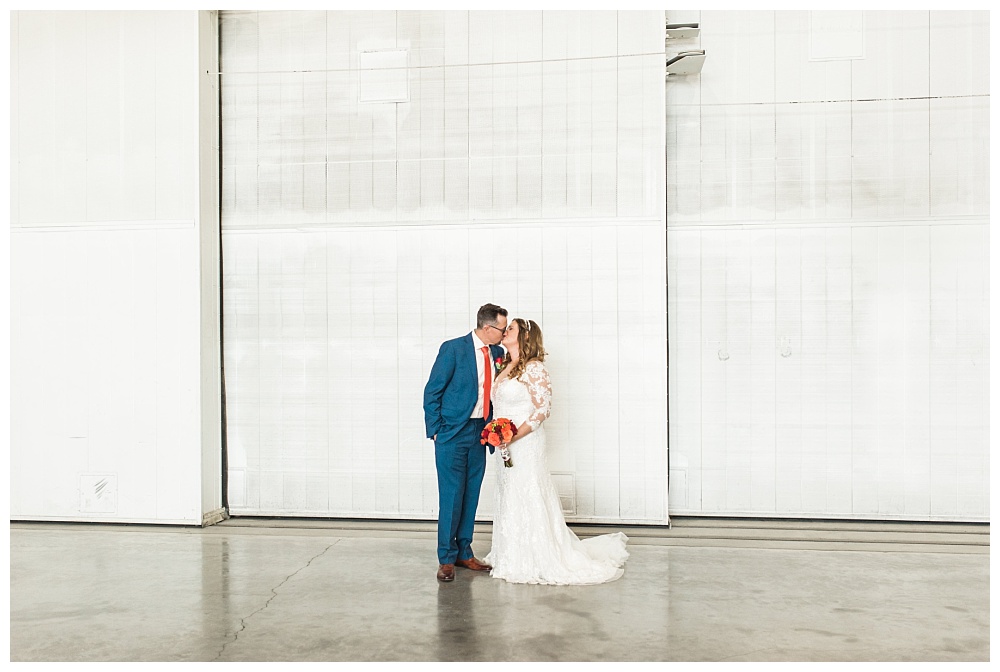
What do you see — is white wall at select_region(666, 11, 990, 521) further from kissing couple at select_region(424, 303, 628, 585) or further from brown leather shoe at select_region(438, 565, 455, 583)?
brown leather shoe at select_region(438, 565, 455, 583)

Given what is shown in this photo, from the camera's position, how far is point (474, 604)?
426 cm

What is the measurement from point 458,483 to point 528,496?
A: 1.48ft

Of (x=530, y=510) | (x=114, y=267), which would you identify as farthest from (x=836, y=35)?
(x=114, y=267)

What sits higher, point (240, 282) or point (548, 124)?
point (548, 124)

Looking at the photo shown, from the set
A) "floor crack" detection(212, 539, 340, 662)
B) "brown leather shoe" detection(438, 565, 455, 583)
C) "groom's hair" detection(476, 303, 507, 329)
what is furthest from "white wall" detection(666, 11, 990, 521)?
"floor crack" detection(212, 539, 340, 662)

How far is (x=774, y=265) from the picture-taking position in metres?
6.35

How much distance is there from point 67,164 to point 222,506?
3.12 meters

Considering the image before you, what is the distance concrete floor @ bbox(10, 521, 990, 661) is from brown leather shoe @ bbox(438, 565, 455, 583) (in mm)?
68

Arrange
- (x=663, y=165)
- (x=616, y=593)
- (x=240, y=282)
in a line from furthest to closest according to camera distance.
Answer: (x=240, y=282) < (x=663, y=165) < (x=616, y=593)

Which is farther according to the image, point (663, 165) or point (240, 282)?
point (240, 282)

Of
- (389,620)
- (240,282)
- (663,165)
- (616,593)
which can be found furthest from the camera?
(240,282)

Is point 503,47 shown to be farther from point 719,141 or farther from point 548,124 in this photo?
point 719,141

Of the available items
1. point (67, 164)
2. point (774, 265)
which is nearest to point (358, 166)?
point (67, 164)

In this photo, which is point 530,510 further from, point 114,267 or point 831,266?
point 114,267
